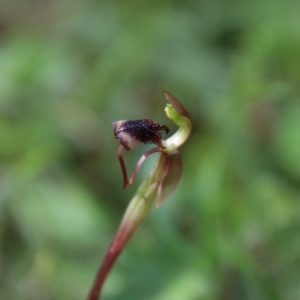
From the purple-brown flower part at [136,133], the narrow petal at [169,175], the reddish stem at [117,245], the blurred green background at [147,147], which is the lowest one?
the blurred green background at [147,147]

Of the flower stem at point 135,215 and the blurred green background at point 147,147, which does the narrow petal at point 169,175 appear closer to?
the flower stem at point 135,215

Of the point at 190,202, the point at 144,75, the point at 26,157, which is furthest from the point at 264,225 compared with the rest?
the point at 144,75

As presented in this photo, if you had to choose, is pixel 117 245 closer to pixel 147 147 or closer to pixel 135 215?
pixel 135 215

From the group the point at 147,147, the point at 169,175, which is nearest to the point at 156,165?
the point at 169,175

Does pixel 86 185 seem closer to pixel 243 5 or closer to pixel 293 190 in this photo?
pixel 293 190

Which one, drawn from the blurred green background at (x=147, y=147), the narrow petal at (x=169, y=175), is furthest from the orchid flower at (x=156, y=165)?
the blurred green background at (x=147, y=147)
